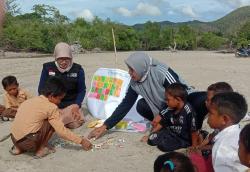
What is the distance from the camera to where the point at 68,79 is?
6.29 m

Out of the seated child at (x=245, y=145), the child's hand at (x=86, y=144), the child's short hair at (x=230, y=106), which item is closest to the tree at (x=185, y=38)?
the child's hand at (x=86, y=144)

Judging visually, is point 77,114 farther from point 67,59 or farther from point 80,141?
point 80,141

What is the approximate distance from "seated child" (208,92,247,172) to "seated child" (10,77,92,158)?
69.4 inches

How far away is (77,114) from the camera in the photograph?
600 cm

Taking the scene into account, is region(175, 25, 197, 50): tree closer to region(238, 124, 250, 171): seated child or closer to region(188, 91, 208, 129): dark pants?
region(188, 91, 208, 129): dark pants

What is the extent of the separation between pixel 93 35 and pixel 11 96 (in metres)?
24.2

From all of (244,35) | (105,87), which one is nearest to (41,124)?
(105,87)

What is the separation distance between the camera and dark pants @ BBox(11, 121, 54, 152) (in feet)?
15.4

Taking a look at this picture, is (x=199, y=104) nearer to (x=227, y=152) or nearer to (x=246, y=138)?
(x=227, y=152)

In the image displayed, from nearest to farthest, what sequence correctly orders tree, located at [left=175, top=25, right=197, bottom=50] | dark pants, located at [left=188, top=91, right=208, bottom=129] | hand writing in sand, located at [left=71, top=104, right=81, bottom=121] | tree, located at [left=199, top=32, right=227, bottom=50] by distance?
dark pants, located at [left=188, top=91, right=208, bottom=129]
hand writing in sand, located at [left=71, top=104, right=81, bottom=121]
tree, located at [left=175, top=25, right=197, bottom=50]
tree, located at [left=199, top=32, right=227, bottom=50]

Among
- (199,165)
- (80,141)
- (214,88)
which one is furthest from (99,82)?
(199,165)

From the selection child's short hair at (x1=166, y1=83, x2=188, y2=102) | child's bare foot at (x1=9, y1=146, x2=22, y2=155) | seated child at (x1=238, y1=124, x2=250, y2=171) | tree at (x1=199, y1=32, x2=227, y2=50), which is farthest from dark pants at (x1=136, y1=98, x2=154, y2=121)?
tree at (x1=199, y1=32, x2=227, y2=50)

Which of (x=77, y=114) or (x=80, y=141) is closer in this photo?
(x=80, y=141)

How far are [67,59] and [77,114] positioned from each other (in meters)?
0.79
